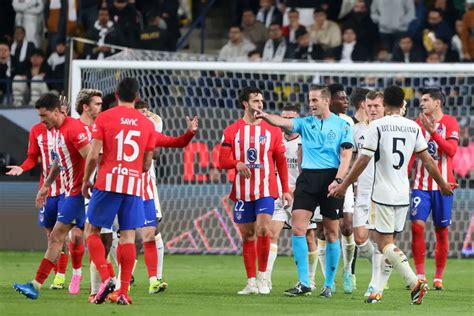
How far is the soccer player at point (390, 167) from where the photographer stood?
11.6 meters

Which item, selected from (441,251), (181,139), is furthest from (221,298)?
(441,251)

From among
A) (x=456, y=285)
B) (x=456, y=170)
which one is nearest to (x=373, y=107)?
(x=456, y=285)

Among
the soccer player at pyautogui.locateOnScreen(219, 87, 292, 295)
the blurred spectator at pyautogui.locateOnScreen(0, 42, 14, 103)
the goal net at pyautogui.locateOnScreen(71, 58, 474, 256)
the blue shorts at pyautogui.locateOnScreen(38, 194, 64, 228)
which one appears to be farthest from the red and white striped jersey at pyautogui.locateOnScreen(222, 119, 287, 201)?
the blurred spectator at pyautogui.locateOnScreen(0, 42, 14, 103)

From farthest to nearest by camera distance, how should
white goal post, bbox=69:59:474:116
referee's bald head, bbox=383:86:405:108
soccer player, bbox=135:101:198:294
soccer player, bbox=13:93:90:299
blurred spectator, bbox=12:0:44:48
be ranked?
blurred spectator, bbox=12:0:44:48 → white goal post, bbox=69:59:474:116 → soccer player, bbox=135:101:198:294 → soccer player, bbox=13:93:90:299 → referee's bald head, bbox=383:86:405:108

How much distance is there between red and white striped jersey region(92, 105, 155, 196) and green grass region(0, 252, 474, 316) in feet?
3.58

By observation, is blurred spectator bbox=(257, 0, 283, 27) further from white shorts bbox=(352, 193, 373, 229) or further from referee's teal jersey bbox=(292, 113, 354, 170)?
referee's teal jersey bbox=(292, 113, 354, 170)

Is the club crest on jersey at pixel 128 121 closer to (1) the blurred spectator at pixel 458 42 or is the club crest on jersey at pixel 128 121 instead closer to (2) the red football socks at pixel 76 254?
(2) the red football socks at pixel 76 254

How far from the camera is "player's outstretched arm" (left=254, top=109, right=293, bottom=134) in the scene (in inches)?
471

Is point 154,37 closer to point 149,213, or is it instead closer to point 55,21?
point 55,21

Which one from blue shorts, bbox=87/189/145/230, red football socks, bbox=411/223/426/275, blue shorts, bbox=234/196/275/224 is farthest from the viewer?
red football socks, bbox=411/223/426/275

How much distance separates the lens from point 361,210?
1372 centimetres

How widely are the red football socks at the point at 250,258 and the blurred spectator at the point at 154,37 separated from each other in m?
10.0

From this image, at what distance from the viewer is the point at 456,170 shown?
19453 mm

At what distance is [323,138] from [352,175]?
1.14 metres
